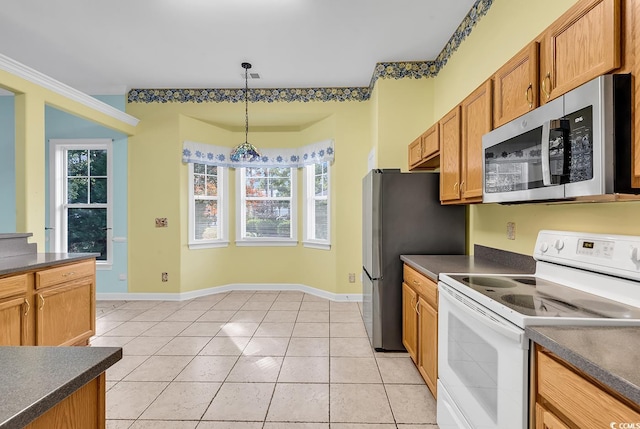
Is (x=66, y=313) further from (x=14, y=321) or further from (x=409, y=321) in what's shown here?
(x=409, y=321)

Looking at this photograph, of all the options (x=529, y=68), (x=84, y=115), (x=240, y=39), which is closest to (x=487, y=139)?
(x=529, y=68)

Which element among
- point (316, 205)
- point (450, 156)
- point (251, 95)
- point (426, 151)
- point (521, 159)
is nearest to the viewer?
point (521, 159)

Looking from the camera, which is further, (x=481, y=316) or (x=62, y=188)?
(x=62, y=188)

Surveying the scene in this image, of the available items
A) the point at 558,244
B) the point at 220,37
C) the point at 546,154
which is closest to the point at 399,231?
the point at 558,244

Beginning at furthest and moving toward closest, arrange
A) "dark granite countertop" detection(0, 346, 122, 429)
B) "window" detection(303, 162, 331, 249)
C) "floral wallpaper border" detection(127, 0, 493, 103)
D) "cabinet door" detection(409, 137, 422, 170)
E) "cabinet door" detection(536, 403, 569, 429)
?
"window" detection(303, 162, 331, 249)
"floral wallpaper border" detection(127, 0, 493, 103)
"cabinet door" detection(409, 137, 422, 170)
"cabinet door" detection(536, 403, 569, 429)
"dark granite countertop" detection(0, 346, 122, 429)

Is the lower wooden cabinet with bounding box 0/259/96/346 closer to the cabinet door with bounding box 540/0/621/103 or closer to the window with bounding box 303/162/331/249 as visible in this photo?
the window with bounding box 303/162/331/249

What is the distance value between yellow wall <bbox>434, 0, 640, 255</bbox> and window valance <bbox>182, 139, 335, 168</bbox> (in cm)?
182

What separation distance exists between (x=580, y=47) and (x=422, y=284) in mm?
1552

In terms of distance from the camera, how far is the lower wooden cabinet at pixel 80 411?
0.67 meters

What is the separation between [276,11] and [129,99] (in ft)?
9.54

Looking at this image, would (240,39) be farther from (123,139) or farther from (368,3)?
(123,139)

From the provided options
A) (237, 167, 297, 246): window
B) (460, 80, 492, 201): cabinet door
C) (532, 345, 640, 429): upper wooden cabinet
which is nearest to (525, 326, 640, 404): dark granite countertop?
(532, 345, 640, 429): upper wooden cabinet

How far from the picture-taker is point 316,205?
4949mm

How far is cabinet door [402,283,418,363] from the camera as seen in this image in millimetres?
2412
